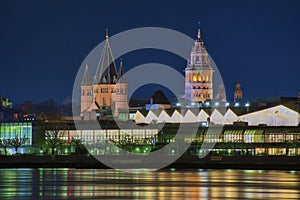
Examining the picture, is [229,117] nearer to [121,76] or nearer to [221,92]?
[121,76]

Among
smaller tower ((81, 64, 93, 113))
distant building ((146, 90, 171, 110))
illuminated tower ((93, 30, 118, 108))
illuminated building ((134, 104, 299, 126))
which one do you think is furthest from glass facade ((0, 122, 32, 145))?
smaller tower ((81, 64, 93, 113))

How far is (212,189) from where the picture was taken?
45219mm

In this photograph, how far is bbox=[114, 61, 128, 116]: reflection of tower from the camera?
5915 inches

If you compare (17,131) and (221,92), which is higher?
(221,92)

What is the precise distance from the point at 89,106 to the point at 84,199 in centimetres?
11642

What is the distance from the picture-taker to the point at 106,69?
490ft

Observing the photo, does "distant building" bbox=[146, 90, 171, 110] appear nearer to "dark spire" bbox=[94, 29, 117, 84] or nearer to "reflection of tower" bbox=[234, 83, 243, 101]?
"dark spire" bbox=[94, 29, 117, 84]

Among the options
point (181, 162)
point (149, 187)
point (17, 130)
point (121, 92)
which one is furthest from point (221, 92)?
point (149, 187)

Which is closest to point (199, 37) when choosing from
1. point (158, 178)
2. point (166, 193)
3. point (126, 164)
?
point (126, 164)

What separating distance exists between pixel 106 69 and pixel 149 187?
339ft

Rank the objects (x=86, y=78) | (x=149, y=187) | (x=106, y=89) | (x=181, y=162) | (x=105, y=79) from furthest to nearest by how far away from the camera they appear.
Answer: (x=86, y=78) < (x=106, y=89) < (x=105, y=79) < (x=181, y=162) < (x=149, y=187)

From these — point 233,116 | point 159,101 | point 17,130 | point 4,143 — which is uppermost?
point 159,101

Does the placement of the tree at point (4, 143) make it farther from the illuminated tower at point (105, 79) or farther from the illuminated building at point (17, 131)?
the illuminated tower at point (105, 79)

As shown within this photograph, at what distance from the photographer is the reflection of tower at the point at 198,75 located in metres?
162
